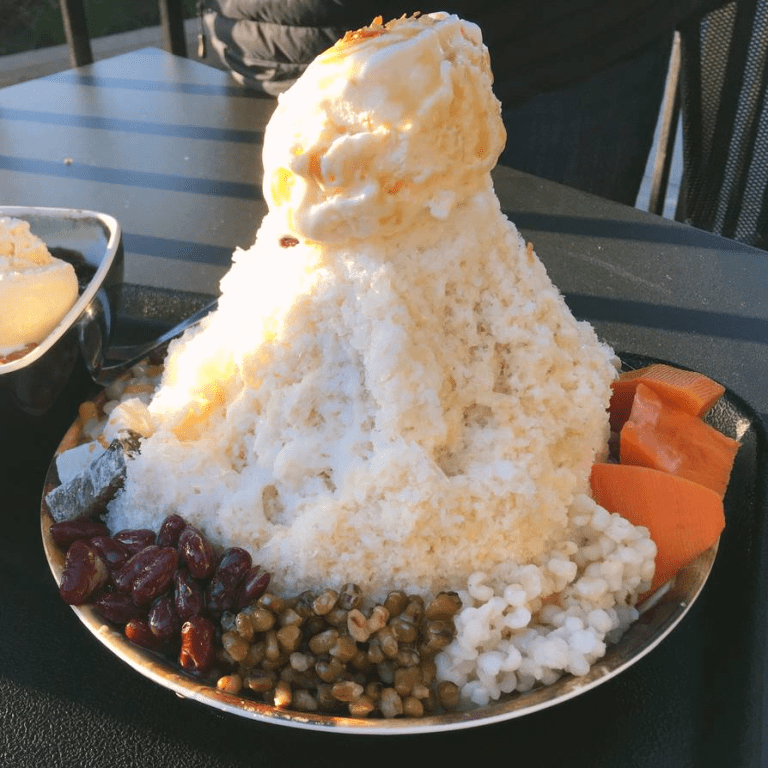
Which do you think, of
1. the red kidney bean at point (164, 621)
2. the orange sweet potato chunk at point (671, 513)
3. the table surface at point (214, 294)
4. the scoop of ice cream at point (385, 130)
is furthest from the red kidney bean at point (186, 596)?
the orange sweet potato chunk at point (671, 513)

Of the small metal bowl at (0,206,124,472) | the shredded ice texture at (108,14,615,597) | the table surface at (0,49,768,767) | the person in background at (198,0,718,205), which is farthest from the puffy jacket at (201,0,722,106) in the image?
the shredded ice texture at (108,14,615,597)

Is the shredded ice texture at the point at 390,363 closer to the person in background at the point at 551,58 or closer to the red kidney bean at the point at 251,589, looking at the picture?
the red kidney bean at the point at 251,589

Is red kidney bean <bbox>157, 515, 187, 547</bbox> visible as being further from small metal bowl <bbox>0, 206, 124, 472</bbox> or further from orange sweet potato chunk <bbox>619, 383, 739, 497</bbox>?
orange sweet potato chunk <bbox>619, 383, 739, 497</bbox>

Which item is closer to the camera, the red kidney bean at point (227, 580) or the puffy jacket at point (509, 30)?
the red kidney bean at point (227, 580)

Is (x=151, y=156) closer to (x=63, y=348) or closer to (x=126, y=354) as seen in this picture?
(x=126, y=354)

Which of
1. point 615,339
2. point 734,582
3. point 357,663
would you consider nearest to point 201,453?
point 357,663
